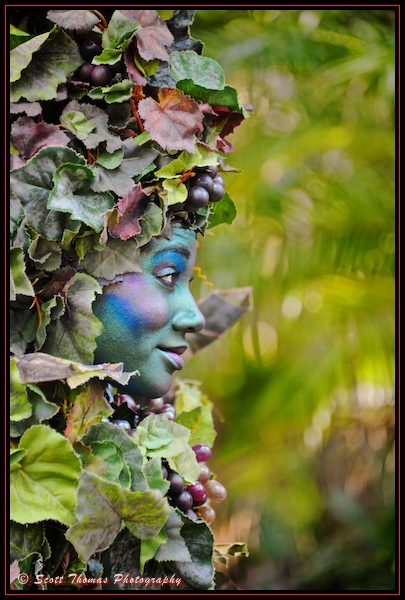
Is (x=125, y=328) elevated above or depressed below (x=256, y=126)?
above

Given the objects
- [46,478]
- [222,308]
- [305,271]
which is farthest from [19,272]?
[305,271]

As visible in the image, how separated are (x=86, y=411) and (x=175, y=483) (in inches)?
7.9

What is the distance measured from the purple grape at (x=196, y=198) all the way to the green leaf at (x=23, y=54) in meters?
0.30

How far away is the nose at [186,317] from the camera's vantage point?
1088 mm

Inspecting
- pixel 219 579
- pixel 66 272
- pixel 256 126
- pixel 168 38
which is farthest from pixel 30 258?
pixel 256 126

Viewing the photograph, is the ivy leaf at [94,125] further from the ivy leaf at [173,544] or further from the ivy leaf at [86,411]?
the ivy leaf at [173,544]

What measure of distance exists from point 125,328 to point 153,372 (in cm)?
9

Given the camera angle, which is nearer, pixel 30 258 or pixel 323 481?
pixel 30 258

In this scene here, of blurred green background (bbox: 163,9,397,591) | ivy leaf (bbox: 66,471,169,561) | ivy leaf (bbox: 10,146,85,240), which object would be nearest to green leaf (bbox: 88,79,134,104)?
ivy leaf (bbox: 10,146,85,240)

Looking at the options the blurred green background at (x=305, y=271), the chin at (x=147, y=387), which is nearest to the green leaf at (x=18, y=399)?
the chin at (x=147, y=387)

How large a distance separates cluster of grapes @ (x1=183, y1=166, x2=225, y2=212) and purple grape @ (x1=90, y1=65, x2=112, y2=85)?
189mm

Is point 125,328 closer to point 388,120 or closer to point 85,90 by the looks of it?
point 85,90

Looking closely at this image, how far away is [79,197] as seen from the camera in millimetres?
972
